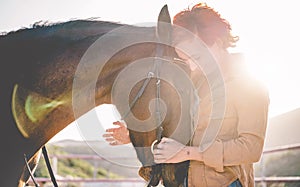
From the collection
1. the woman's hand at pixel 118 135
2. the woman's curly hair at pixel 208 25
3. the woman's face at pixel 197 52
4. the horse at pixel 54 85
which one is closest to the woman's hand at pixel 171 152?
the horse at pixel 54 85

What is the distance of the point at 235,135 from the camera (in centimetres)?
225

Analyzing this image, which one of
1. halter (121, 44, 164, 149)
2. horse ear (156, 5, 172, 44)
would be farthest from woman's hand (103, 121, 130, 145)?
horse ear (156, 5, 172, 44)

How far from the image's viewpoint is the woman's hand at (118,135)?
2.89 metres

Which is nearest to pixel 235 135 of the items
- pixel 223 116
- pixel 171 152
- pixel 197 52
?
pixel 223 116

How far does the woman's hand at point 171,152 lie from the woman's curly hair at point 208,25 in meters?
0.45

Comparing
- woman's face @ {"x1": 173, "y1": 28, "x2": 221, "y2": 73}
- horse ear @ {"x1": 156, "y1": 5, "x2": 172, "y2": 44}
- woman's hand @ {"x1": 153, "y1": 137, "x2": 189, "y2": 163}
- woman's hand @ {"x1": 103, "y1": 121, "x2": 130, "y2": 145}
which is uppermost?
horse ear @ {"x1": 156, "y1": 5, "x2": 172, "y2": 44}

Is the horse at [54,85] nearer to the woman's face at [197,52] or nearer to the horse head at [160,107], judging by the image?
the horse head at [160,107]

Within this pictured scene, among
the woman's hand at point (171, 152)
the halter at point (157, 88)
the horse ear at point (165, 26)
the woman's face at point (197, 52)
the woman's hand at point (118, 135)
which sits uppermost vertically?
the horse ear at point (165, 26)

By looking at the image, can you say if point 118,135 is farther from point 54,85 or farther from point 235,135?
point 235,135

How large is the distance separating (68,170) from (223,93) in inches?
739

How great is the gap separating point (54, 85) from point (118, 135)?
50cm

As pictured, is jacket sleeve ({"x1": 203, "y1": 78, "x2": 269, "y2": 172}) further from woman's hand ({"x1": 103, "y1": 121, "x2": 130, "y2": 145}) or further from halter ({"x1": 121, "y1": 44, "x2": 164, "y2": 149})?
woman's hand ({"x1": 103, "y1": 121, "x2": 130, "y2": 145})

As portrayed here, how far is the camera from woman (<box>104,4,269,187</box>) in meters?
2.15

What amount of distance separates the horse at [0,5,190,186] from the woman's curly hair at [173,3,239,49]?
218 millimetres
